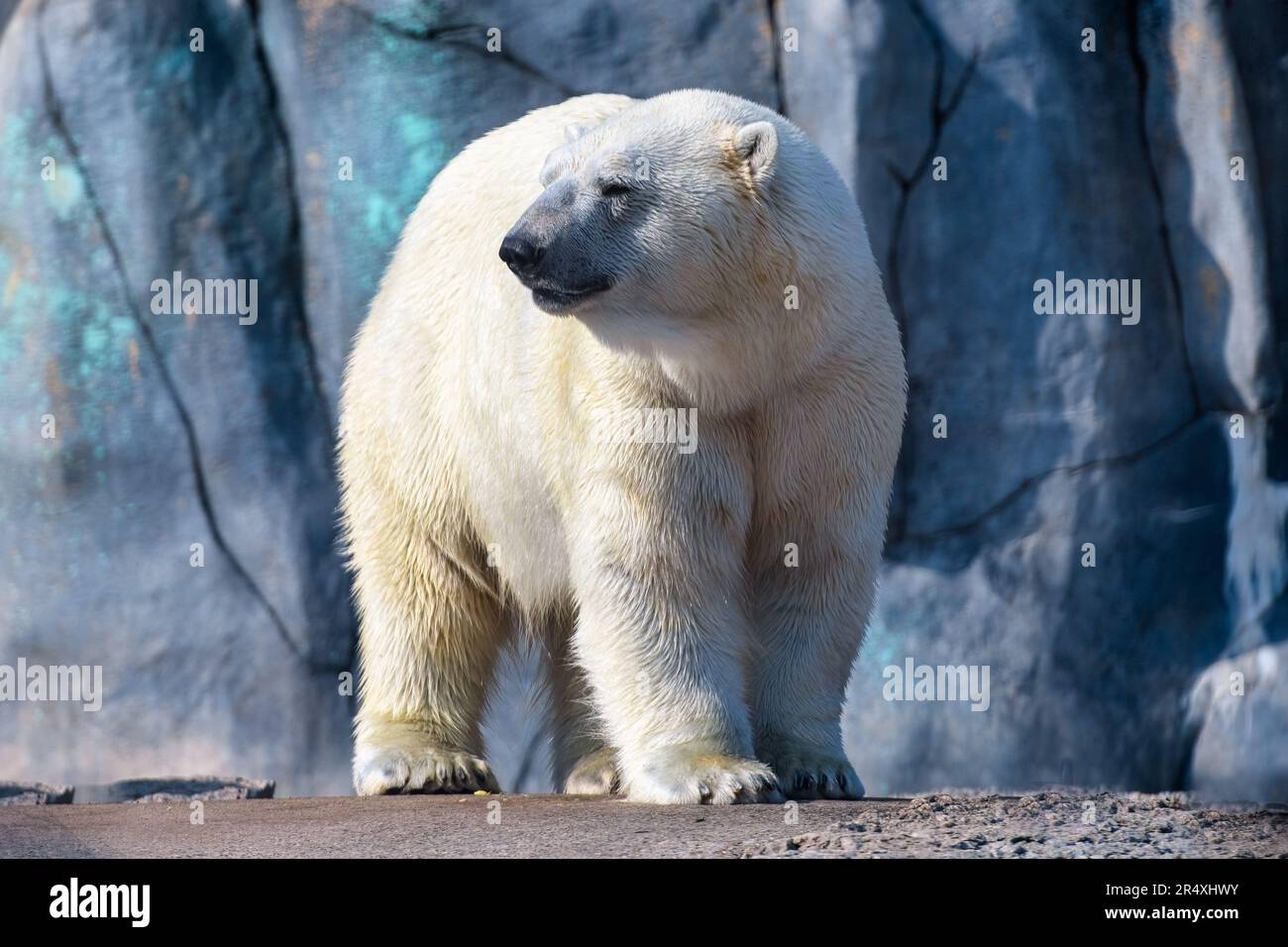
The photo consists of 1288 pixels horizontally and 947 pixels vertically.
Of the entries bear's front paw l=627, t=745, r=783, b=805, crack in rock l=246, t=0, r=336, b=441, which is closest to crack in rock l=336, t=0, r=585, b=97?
crack in rock l=246, t=0, r=336, b=441

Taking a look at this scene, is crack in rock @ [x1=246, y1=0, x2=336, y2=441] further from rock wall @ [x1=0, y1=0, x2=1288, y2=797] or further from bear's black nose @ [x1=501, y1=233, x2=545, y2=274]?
bear's black nose @ [x1=501, y1=233, x2=545, y2=274]

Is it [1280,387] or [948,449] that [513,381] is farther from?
[1280,387]

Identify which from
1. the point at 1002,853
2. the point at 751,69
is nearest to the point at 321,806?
the point at 1002,853

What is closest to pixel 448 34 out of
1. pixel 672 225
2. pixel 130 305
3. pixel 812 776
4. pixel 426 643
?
pixel 130 305

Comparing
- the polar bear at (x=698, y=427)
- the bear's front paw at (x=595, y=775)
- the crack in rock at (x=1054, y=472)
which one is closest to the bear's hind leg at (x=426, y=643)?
the bear's front paw at (x=595, y=775)

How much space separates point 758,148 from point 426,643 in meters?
1.84

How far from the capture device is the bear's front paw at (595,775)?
532 centimetres

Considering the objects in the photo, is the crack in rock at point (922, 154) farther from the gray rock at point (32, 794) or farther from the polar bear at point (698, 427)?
the gray rock at point (32, 794)

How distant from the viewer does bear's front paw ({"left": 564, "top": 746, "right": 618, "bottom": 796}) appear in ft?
17.5

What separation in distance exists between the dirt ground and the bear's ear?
1.45 metres

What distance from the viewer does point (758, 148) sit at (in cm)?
445

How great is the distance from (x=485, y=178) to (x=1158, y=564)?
4176 millimetres

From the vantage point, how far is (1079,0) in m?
8.38

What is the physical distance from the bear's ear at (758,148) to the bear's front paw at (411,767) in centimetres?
187
